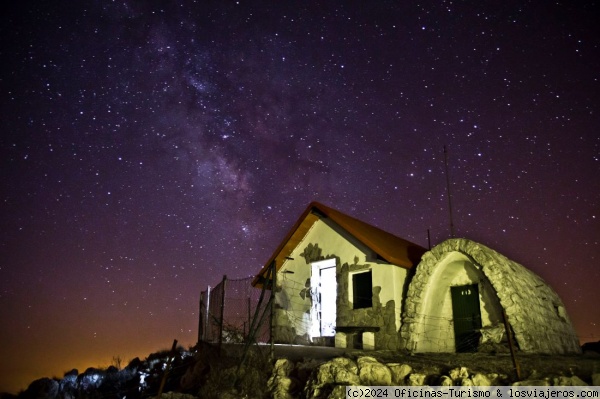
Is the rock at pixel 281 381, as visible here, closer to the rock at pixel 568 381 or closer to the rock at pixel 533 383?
the rock at pixel 533 383

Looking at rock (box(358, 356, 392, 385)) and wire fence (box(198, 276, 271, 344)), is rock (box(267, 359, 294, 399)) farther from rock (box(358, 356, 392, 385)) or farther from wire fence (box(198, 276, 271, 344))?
wire fence (box(198, 276, 271, 344))

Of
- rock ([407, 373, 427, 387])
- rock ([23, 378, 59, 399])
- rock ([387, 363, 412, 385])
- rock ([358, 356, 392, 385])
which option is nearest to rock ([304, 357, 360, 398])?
rock ([358, 356, 392, 385])

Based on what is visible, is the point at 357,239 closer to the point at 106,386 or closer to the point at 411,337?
the point at 411,337

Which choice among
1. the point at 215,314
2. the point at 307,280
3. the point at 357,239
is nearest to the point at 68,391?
the point at 215,314

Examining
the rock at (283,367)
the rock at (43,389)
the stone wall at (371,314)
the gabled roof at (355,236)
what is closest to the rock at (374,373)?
the rock at (283,367)

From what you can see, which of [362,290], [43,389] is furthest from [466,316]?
[43,389]

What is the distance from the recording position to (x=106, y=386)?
56.9ft

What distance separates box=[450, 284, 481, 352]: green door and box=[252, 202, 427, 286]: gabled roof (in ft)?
6.18

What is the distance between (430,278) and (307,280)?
541cm

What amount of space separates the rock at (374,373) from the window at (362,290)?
21.3ft

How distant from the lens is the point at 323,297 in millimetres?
17188

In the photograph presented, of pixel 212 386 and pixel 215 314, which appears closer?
pixel 212 386

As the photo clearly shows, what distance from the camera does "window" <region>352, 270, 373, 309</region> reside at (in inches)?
602

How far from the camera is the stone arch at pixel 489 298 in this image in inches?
461
